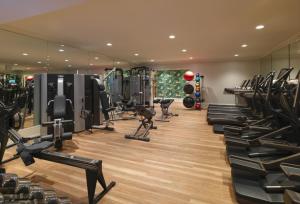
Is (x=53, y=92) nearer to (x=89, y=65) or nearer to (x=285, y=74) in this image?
(x=89, y=65)

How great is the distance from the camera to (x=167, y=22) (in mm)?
3988

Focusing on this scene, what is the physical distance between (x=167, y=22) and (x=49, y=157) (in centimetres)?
332

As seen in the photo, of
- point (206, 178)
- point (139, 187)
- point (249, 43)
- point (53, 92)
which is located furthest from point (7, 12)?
point (249, 43)

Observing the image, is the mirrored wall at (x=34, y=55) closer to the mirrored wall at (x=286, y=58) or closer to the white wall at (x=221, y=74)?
the white wall at (x=221, y=74)

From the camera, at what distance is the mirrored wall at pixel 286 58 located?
532cm

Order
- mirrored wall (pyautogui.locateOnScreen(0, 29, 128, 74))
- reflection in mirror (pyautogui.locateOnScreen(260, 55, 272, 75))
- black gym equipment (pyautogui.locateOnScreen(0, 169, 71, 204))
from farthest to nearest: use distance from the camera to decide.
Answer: reflection in mirror (pyautogui.locateOnScreen(260, 55, 272, 75)) < mirrored wall (pyautogui.locateOnScreen(0, 29, 128, 74)) < black gym equipment (pyautogui.locateOnScreen(0, 169, 71, 204))

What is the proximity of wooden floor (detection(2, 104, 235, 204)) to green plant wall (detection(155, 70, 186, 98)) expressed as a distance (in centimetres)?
766

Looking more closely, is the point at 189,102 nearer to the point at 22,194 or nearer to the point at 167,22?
the point at 167,22

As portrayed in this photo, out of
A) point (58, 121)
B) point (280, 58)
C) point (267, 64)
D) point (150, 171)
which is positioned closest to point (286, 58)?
point (280, 58)

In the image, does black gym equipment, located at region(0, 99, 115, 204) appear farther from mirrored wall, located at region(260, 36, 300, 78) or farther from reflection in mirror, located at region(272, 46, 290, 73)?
reflection in mirror, located at region(272, 46, 290, 73)

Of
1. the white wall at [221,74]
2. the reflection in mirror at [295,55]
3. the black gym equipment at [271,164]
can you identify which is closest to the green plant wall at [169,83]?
the white wall at [221,74]

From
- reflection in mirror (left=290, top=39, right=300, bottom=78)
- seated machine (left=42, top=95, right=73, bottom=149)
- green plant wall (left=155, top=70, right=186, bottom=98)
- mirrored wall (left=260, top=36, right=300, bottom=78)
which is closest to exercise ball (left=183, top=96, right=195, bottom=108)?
green plant wall (left=155, top=70, right=186, bottom=98)

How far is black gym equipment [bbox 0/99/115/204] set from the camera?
1.91m

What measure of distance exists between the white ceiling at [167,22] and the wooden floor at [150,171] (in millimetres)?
2424
